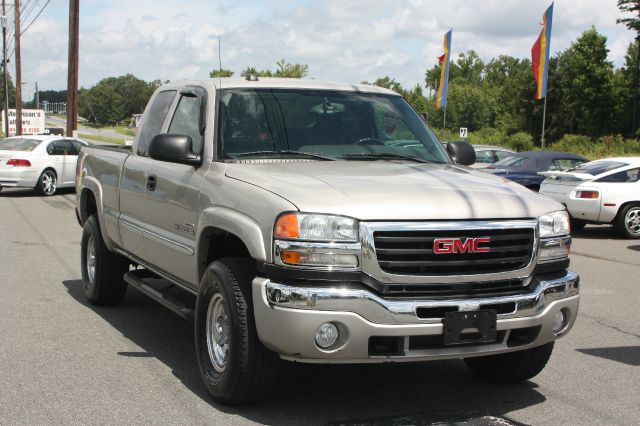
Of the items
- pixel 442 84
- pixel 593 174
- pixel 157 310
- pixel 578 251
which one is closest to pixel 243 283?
pixel 157 310

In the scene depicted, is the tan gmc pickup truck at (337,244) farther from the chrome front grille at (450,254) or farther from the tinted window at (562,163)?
the tinted window at (562,163)

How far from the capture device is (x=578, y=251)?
13586 mm

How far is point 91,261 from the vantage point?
8.16 metres

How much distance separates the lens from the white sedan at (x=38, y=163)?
72.7 feet

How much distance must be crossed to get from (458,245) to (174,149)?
6.66ft

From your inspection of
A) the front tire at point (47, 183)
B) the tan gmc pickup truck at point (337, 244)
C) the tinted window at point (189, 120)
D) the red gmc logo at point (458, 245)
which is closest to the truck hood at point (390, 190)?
the tan gmc pickup truck at point (337, 244)

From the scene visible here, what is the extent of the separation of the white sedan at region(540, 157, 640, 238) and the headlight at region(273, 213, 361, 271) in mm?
12056

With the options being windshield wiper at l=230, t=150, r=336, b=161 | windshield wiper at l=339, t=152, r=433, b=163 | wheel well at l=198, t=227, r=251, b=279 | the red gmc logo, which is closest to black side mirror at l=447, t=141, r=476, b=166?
windshield wiper at l=339, t=152, r=433, b=163

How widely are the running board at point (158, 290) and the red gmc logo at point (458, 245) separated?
1.94m

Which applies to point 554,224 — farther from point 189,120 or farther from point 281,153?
point 189,120

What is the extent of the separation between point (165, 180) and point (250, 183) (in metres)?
1.30

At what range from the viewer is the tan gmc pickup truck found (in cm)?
438

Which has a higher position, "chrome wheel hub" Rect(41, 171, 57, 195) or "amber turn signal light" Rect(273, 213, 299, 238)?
"amber turn signal light" Rect(273, 213, 299, 238)

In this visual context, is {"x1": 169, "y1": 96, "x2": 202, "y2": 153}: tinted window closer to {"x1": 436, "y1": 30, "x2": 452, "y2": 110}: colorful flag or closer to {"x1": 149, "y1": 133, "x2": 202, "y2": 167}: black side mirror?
{"x1": 149, "y1": 133, "x2": 202, "y2": 167}: black side mirror
